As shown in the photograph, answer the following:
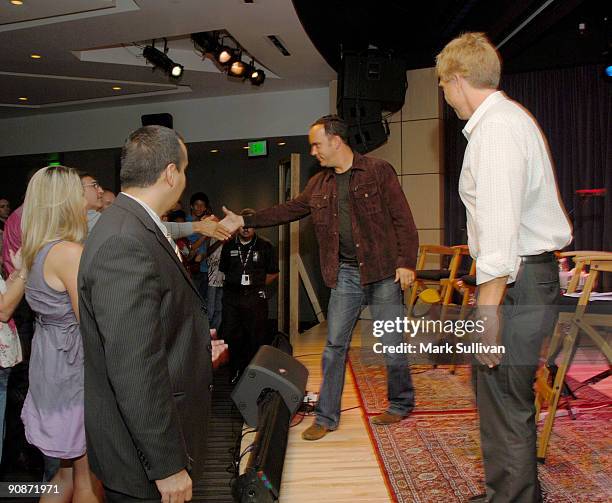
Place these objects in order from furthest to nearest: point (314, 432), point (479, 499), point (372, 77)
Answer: point (372, 77), point (314, 432), point (479, 499)

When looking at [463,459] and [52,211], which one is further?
[463,459]

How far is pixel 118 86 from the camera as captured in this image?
321 inches

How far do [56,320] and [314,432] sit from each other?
1.64 meters

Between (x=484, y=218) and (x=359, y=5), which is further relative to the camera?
(x=359, y=5)

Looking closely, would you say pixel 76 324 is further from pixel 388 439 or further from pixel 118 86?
pixel 118 86

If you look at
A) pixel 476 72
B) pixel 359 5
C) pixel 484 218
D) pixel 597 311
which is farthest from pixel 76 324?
pixel 359 5

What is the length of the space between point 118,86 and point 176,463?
7731 mm

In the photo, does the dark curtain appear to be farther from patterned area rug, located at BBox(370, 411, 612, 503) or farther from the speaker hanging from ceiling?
patterned area rug, located at BBox(370, 411, 612, 503)

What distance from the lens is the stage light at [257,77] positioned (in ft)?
23.9

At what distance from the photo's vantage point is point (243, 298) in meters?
4.80

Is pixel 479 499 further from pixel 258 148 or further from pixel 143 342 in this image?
pixel 258 148

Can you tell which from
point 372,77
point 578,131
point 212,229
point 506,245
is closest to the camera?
point 506,245

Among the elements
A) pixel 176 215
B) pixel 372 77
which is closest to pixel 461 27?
pixel 372 77

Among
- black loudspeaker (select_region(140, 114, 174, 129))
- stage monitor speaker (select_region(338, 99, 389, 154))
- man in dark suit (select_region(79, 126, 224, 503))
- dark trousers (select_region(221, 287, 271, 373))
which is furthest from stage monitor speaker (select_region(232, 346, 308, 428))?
black loudspeaker (select_region(140, 114, 174, 129))
